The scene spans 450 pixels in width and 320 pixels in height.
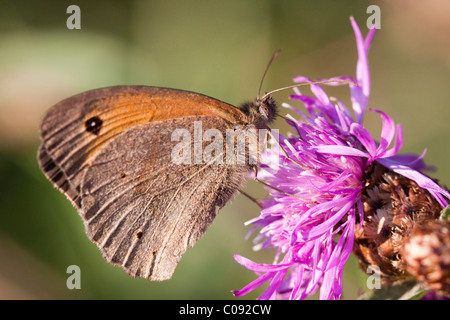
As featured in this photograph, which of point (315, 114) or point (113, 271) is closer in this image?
point (315, 114)

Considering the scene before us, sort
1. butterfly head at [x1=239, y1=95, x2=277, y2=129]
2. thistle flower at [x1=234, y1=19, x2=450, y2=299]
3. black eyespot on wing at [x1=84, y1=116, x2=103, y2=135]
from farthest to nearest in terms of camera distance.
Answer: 1. butterfly head at [x1=239, y1=95, x2=277, y2=129]
2. black eyespot on wing at [x1=84, y1=116, x2=103, y2=135]
3. thistle flower at [x1=234, y1=19, x2=450, y2=299]

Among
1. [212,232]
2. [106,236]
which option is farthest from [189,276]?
[106,236]

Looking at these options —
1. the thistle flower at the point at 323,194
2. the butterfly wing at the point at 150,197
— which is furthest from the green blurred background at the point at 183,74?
the butterfly wing at the point at 150,197

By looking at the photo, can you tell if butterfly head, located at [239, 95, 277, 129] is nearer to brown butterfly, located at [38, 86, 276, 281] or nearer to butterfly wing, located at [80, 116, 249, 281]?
brown butterfly, located at [38, 86, 276, 281]

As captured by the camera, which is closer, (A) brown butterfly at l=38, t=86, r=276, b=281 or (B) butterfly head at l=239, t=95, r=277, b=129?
(A) brown butterfly at l=38, t=86, r=276, b=281

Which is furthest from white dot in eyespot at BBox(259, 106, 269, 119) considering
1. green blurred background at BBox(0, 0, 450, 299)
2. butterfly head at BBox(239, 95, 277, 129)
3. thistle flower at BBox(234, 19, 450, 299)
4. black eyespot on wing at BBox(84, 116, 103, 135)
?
green blurred background at BBox(0, 0, 450, 299)

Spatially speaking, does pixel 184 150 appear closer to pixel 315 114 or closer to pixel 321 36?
pixel 315 114

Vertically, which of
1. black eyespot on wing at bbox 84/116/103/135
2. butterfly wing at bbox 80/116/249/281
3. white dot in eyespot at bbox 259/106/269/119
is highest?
white dot in eyespot at bbox 259/106/269/119

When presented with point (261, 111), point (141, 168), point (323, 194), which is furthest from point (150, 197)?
point (323, 194)
